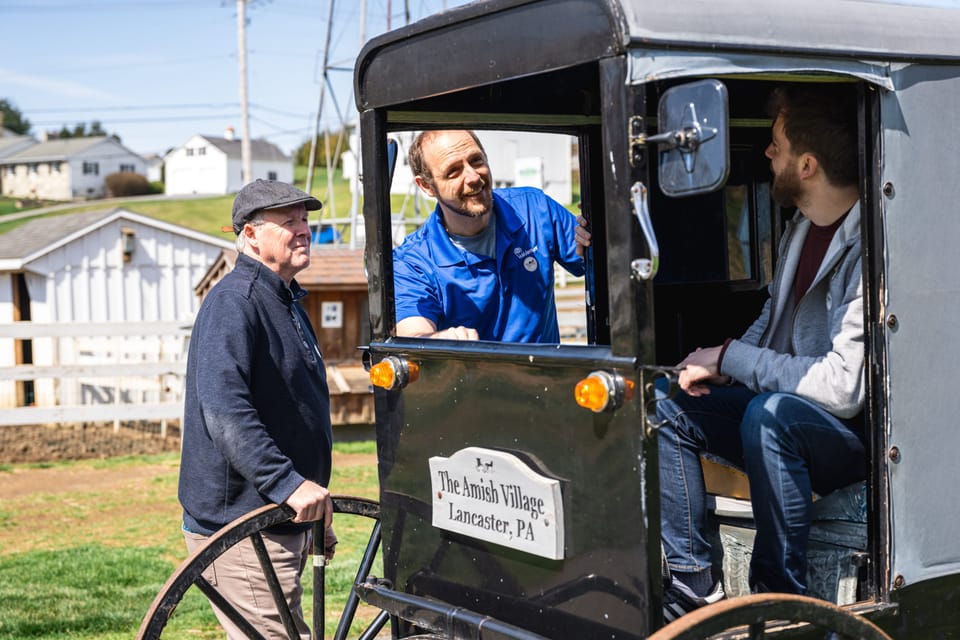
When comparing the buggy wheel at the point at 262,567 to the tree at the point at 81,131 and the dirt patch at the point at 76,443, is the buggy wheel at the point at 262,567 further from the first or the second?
the tree at the point at 81,131

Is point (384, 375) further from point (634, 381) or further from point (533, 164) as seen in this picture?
point (533, 164)

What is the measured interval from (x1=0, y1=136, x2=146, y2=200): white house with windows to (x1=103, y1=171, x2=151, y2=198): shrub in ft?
18.7

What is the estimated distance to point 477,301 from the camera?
13.1 feet

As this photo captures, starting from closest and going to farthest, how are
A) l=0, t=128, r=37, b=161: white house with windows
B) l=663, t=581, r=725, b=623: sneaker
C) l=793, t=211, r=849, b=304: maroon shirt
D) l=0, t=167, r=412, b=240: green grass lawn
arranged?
l=663, t=581, r=725, b=623: sneaker < l=793, t=211, r=849, b=304: maroon shirt < l=0, t=167, r=412, b=240: green grass lawn < l=0, t=128, r=37, b=161: white house with windows

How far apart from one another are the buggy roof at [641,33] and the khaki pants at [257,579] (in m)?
1.60

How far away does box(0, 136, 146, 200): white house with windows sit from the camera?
95750 millimetres

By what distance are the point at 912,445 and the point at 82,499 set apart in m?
9.48

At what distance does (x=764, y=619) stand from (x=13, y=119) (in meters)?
142

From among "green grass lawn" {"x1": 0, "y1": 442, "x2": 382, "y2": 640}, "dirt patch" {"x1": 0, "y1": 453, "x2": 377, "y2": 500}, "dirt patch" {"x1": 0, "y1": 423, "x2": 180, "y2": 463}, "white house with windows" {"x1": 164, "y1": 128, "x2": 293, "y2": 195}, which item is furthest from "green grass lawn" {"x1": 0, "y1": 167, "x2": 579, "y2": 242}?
"green grass lawn" {"x1": 0, "y1": 442, "x2": 382, "y2": 640}

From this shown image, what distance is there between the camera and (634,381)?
2535 mm

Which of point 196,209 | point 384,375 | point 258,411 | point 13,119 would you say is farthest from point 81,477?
point 13,119

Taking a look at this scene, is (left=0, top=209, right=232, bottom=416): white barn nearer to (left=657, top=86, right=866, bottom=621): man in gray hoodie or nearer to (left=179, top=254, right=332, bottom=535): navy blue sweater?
(left=179, top=254, right=332, bottom=535): navy blue sweater

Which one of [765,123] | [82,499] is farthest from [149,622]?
[82,499]

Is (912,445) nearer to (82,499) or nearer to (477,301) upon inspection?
(477,301)
